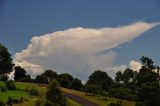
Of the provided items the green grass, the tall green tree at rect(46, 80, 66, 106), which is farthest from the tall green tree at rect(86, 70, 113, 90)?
the tall green tree at rect(46, 80, 66, 106)

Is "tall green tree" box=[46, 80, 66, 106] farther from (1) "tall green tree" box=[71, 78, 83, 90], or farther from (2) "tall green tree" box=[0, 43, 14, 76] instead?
(1) "tall green tree" box=[71, 78, 83, 90]

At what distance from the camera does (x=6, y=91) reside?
137 metres

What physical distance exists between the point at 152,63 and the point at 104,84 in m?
22.4

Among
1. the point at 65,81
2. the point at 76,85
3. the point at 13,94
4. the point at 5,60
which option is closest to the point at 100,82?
the point at 76,85

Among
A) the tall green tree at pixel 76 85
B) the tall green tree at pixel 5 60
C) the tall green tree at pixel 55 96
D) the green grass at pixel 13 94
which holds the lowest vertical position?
the tall green tree at pixel 55 96

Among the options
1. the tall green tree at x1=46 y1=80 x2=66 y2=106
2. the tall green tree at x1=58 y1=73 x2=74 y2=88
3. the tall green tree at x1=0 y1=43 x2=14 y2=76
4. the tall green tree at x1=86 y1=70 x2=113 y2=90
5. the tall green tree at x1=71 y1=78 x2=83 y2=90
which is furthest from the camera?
the tall green tree at x1=58 y1=73 x2=74 y2=88

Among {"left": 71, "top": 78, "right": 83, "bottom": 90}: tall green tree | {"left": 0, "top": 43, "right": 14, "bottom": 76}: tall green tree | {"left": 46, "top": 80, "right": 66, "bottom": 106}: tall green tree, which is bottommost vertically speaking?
{"left": 46, "top": 80, "right": 66, "bottom": 106}: tall green tree

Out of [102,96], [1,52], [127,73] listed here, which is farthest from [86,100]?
[127,73]

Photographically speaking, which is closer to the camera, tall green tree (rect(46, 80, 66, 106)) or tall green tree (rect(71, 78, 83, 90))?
tall green tree (rect(46, 80, 66, 106))

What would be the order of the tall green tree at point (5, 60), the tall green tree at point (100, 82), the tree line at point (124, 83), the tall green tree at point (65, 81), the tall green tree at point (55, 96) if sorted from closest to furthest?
the tall green tree at point (55, 96), the tree line at point (124, 83), the tall green tree at point (5, 60), the tall green tree at point (100, 82), the tall green tree at point (65, 81)

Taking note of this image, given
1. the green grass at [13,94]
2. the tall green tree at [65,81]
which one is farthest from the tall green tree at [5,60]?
the green grass at [13,94]

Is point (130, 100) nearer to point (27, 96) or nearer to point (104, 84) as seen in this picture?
point (104, 84)

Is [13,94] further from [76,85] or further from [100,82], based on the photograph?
[76,85]

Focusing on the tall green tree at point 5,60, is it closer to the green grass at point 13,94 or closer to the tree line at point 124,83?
the tree line at point 124,83
